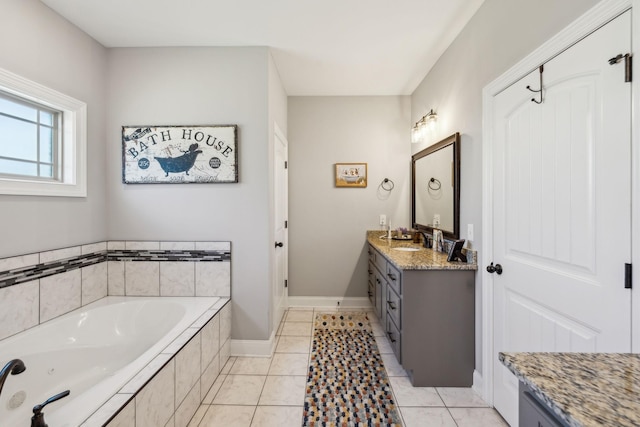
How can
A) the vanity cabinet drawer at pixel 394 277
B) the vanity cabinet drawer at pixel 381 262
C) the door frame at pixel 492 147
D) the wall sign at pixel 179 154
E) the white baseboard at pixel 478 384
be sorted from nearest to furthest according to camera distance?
the door frame at pixel 492 147 → the white baseboard at pixel 478 384 → the vanity cabinet drawer at pixel 394 277 → the wall sign at pixel 179 154 → the vanity cabinet drawer at pixel 381 262

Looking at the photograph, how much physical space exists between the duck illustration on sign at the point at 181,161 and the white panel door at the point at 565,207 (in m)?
2.26

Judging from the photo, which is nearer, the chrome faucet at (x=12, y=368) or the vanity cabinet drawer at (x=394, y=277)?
the chrome faucet at (x=12, y=368)

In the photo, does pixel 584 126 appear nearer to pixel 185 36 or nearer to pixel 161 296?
pixel 185 36

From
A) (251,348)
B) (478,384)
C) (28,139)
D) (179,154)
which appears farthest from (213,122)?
(478,384)

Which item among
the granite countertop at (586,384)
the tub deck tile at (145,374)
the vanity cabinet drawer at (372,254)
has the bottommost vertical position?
the tub deck tile at (145,374)

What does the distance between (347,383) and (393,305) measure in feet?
2.14

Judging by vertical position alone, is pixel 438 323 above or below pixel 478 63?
below

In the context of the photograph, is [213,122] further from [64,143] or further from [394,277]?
[394,277]

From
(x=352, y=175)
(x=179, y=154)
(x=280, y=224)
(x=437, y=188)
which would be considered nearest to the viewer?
(x=179, y=154)

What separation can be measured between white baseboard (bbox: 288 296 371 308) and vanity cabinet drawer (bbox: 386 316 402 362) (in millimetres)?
1094

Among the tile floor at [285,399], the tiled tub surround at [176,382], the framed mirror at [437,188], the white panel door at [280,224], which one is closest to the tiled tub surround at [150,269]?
the tiled tub surround at [176,382]

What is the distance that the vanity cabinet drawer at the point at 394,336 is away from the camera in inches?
79.0

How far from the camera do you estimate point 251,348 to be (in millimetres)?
2357

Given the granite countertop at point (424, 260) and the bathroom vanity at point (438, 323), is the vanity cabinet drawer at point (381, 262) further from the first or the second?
the bathroom vanity at point (438, 323)
